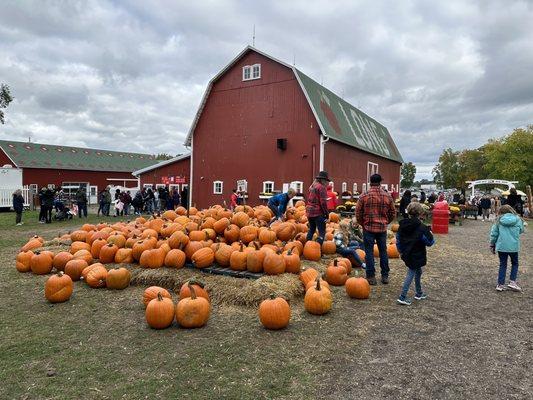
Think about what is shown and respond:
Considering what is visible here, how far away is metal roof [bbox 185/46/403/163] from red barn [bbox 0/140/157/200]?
2209 cm

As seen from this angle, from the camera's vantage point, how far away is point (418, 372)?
3.58 meters

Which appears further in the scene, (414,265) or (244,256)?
(244,256)

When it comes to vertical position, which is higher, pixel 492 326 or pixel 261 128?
pixel 261 128

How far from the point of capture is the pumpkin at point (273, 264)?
627 cm

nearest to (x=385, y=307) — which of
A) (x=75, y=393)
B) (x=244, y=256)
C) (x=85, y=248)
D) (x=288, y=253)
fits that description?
(x=288, y=253)

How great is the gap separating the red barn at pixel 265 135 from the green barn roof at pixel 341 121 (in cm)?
11

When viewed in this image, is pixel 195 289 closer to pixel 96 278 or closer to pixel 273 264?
pixel 273 264

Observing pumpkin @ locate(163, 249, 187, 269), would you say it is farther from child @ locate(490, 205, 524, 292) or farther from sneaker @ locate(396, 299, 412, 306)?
child @ locate(490, 205, 524, 292)

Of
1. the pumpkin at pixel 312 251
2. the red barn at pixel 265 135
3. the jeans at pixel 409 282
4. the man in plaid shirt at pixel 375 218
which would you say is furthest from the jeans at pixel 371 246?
the red barn at pixel 265 135

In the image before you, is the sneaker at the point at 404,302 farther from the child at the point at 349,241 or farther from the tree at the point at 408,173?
the tree at the point at 408,173

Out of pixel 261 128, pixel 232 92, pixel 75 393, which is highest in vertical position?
pixel 232 92

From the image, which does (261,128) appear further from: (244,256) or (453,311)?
(453,311)

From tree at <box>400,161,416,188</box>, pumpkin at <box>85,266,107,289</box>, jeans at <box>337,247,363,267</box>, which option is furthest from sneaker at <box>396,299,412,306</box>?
tree at <box>400,161,416,188</box>

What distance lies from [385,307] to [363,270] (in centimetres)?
202
